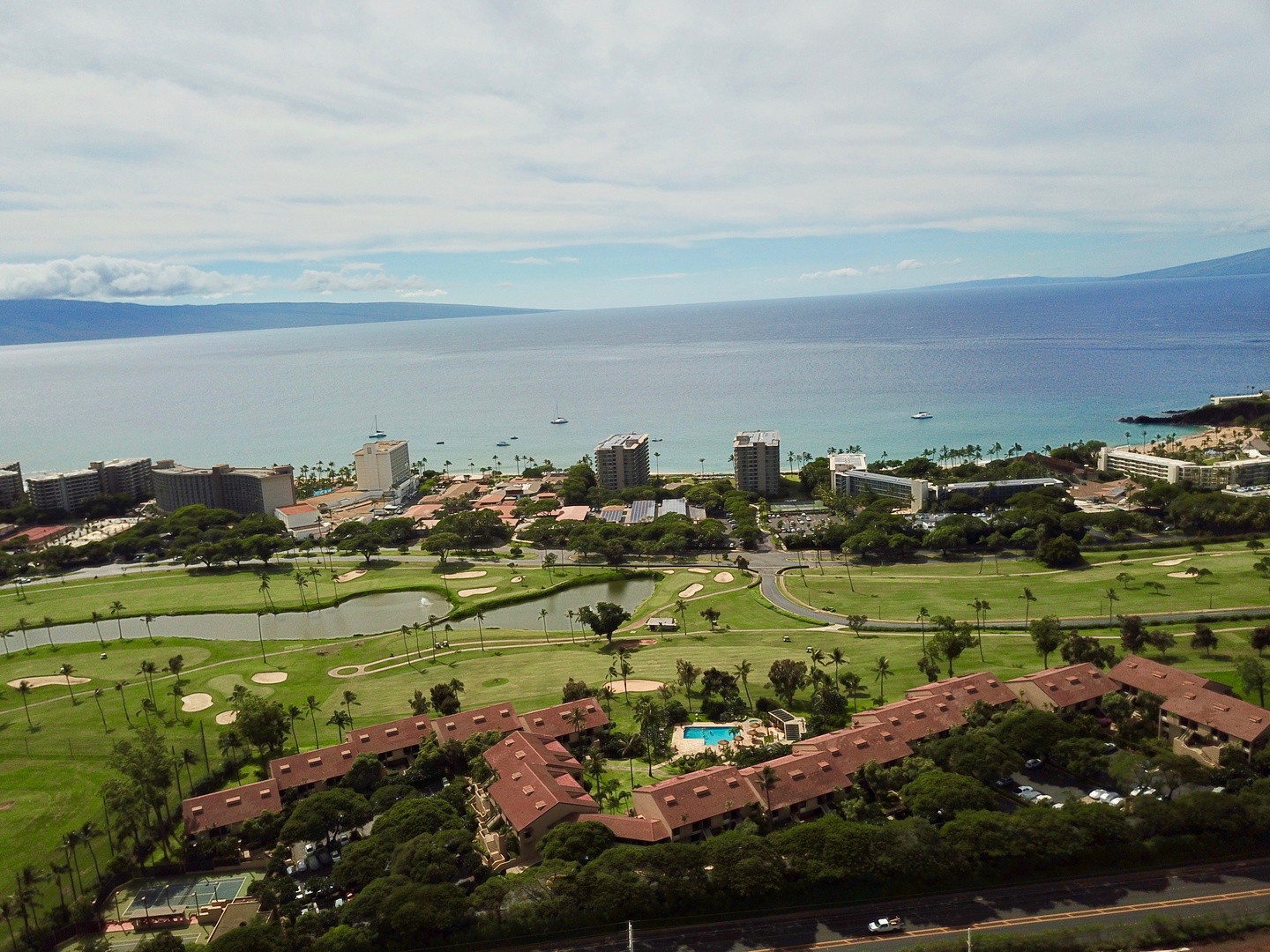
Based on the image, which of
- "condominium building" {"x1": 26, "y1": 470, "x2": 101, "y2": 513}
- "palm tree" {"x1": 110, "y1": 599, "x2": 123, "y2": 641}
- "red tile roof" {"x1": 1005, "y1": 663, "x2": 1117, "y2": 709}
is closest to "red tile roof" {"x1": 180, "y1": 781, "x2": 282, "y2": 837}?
"red tile roof" {"x1": 1005, "y1": 663, "x2": 1117, "y2": 709}

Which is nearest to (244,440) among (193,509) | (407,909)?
(193,509)

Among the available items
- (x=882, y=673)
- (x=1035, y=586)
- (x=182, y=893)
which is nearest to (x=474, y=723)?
(x=182, y=893)

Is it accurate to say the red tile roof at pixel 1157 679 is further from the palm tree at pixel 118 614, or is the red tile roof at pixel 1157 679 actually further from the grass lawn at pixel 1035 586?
the palm tree at pixel 118 614

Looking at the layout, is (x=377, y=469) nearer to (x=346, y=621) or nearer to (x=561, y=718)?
(x=346, y=621)

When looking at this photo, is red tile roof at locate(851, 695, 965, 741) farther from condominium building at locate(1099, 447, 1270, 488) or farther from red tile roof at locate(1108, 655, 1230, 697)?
condominium building at locate(1099, 447, 1270, 488)

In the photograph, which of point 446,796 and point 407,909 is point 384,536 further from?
point 407,909

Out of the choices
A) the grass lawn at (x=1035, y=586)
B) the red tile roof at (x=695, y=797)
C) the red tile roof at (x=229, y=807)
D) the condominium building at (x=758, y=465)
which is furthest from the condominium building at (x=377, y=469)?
the red tile roof at (x=695, y=797)
